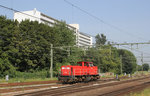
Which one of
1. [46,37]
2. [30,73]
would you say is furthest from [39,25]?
[30,73]

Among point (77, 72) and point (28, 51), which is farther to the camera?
point (28, 51)

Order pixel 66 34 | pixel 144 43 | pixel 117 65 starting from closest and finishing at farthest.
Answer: pixel 144 43, pixel 66 34, pixel 117 65

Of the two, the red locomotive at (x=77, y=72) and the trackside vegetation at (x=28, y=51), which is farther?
the trackside vegetation at (x=28, y=51)

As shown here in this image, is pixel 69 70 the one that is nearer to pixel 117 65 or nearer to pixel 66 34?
pixel 66 34

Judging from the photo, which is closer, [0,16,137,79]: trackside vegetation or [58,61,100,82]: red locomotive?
[58,61,100,82]: red locomotive

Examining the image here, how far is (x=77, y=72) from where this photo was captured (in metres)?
28.8

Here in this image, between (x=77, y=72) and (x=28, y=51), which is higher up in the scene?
(x=28, y=51)

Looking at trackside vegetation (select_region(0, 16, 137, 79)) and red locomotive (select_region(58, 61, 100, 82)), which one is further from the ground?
trackside vegetation (select_region(0, 16, 137, 79))

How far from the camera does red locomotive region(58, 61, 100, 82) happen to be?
90.8 feet

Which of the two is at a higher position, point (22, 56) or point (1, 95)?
point (22, 56)

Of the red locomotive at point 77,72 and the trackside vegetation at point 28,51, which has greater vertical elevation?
the trackside vegetation at point 28,51

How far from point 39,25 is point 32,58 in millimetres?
9995

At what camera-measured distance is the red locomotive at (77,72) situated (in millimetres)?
27661

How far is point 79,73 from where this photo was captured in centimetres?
2941
